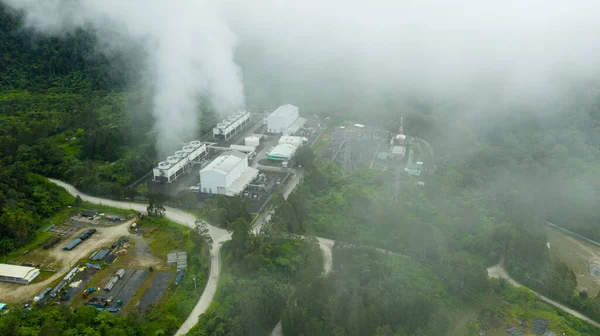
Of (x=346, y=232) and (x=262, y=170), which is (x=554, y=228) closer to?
(x=346, y=232)

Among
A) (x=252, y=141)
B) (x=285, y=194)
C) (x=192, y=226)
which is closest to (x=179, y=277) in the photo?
(x=192, y=226)

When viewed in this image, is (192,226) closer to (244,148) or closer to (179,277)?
(179,277)

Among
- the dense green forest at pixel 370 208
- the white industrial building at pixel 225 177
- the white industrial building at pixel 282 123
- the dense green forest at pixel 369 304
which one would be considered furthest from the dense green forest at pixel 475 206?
the white industrial building at pixel 282 123

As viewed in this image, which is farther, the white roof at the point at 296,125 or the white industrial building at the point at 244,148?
the white roof at the point at 296,125

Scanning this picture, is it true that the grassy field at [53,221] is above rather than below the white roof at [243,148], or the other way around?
below

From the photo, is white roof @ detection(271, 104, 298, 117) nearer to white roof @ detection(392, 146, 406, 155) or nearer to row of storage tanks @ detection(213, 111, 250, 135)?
row of storage tanks @ detection(213, 111, 250, 135)

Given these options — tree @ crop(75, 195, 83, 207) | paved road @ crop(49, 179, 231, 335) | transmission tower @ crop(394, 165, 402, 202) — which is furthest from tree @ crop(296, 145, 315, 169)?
tree @ crop(75, 195, 83, 207)

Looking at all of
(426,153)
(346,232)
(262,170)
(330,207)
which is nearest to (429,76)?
(426,153)

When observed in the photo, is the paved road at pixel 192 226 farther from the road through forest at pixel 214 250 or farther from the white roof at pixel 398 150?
the white roof at pixel 398 150
